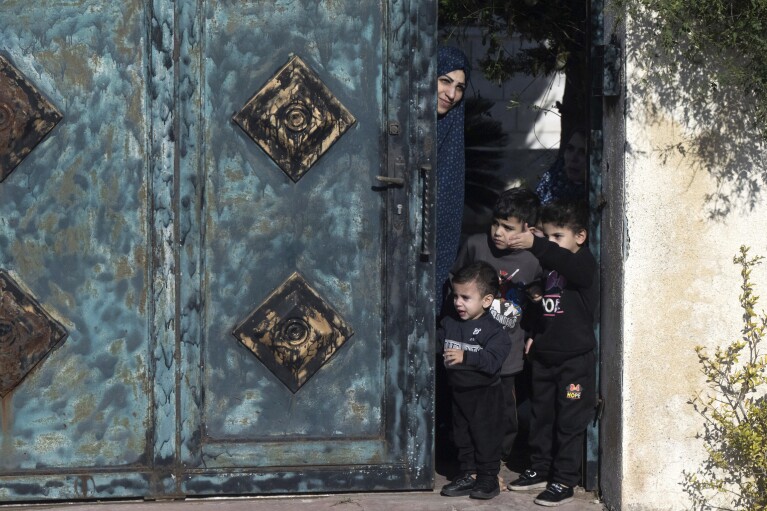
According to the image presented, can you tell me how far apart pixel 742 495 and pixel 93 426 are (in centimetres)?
233

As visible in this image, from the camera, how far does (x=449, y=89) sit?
4.77m

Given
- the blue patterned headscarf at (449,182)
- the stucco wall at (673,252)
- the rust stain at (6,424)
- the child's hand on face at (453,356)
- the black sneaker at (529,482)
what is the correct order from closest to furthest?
the stucco wall at (673,252), the rust stain at (6,424), the child's hand on face at (453,356), the black sneaker at (529,482), the blue patterned headscarf at (449,182)

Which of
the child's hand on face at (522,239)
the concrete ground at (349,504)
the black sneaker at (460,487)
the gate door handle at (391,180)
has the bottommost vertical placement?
the concrete ground at (349,504)

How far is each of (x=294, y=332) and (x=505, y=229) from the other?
95 cm

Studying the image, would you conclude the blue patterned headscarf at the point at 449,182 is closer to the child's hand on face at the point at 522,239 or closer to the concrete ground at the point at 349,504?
the child's hand on face at the point at 522,239

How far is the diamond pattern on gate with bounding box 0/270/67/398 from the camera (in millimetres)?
4344

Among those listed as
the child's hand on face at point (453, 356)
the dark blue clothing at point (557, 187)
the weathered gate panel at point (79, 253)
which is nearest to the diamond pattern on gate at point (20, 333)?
the weathered gate panel at point (79, 253)

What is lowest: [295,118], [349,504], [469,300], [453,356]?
[349,504]

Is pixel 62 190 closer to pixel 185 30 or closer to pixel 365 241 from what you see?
pixel 185 30

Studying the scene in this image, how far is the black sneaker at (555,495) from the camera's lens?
4.54 metres

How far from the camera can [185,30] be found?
4312mm

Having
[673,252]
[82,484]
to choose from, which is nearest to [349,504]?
[82,484]

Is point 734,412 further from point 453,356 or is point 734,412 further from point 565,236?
point 453,356

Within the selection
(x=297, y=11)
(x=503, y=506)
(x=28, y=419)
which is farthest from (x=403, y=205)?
(x=28, y=419)
